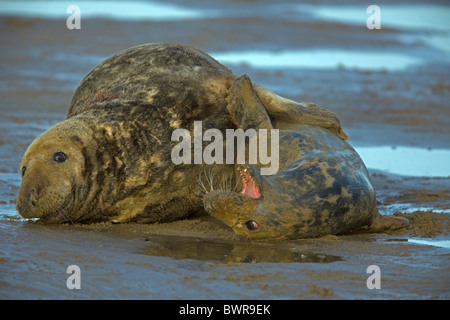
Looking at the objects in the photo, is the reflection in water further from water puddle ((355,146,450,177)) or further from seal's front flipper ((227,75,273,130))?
water puddle ((355,146,450,177))

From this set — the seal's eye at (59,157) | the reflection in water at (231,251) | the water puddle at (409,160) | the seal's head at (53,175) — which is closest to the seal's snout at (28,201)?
the seal's head at (53,175)

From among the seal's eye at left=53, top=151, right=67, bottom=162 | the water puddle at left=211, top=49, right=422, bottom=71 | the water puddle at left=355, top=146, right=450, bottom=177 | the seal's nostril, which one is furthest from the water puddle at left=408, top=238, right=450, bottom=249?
the water puddle at left=211, top=49, right=422, bottom=71

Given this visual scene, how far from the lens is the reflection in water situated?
526 centimetres

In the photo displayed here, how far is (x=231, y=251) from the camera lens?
5457 mm

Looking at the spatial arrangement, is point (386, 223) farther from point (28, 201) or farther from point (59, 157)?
point (28, 201)

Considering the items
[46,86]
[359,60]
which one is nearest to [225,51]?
[359,60]

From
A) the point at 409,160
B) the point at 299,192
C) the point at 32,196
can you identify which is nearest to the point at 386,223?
the point at 299,192

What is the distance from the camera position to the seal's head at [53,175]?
5770mm

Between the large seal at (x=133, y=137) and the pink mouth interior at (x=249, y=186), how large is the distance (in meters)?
0.89

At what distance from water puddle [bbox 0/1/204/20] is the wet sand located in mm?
5053

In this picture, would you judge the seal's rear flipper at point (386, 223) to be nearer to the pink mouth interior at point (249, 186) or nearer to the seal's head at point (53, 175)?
the pink mouth interior at point (249, 186)

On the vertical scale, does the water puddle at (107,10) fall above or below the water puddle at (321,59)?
above

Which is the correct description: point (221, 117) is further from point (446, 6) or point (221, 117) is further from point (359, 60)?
point (446, 6)

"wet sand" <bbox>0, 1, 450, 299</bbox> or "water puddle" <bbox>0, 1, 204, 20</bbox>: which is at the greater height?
"water puddle" <bbox>0, 1, 204, 20</bbox>
